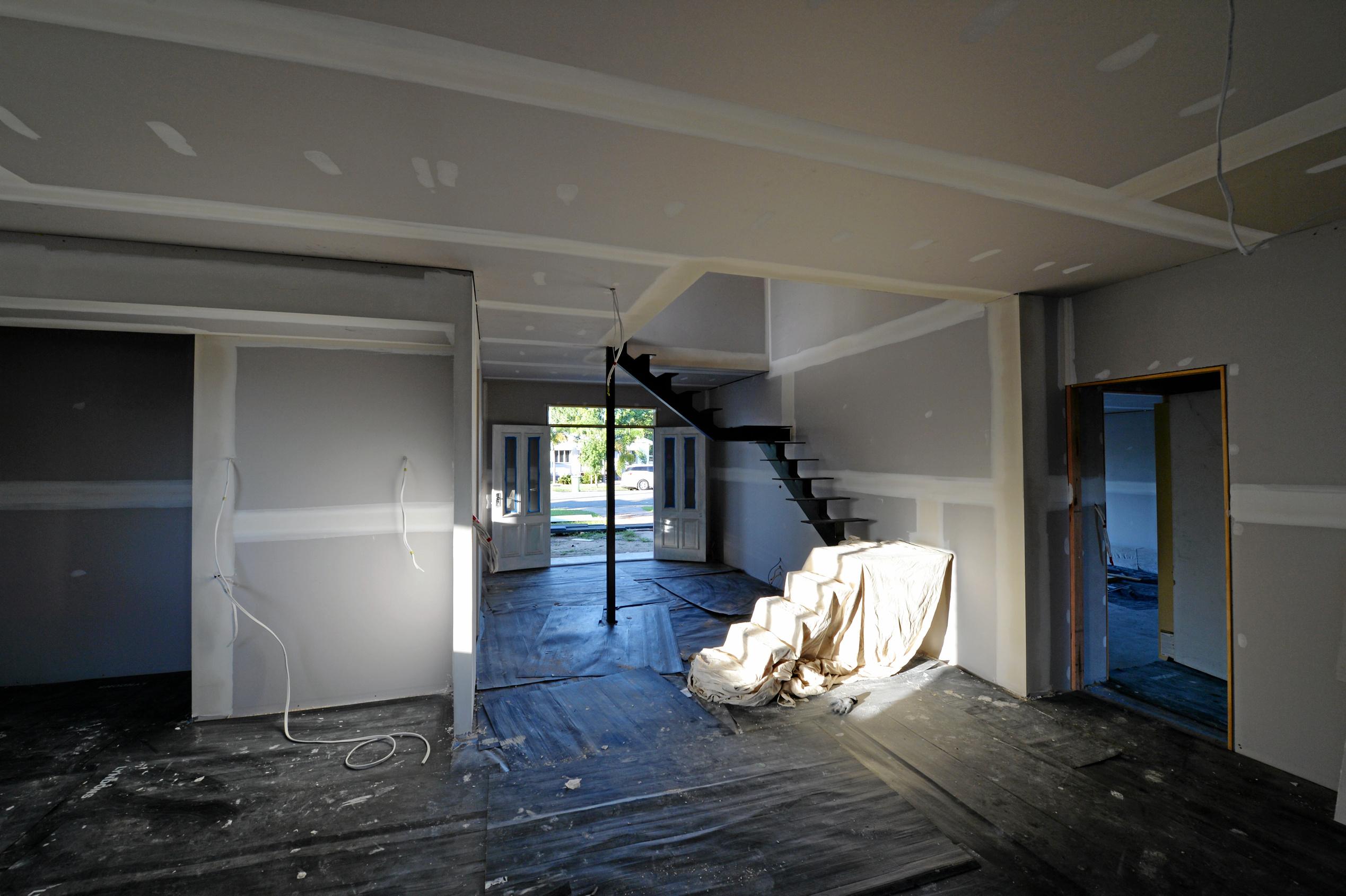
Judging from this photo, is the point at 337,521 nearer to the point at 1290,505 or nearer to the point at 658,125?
the point at 658,125

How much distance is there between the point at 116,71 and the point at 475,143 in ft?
3.01

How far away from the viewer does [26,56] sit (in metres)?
1.50

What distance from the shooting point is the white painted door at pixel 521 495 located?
802 centimetres

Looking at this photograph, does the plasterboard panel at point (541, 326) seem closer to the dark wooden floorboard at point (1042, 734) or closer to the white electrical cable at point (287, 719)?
the white electrical cable at point (287, 719)

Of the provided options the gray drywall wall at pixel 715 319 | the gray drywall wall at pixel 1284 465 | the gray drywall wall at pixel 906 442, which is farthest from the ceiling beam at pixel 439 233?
the gray drywall wall at pixel 715 319

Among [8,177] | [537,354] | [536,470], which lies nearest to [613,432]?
[537,354]

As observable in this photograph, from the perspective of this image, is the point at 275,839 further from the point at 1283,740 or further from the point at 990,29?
the point at 1283,740

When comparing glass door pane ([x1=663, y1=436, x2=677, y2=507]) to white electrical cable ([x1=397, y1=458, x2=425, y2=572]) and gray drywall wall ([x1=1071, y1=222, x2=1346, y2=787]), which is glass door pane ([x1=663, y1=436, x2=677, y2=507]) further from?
gray drywall wall ([x1=1071, y1=222, x2=1346, y2=787])

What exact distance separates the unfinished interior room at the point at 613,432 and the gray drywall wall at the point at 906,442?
0.04m

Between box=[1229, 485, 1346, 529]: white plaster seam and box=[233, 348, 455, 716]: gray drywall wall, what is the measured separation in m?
4.44

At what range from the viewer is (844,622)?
171 inches

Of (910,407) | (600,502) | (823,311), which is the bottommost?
(600,502)

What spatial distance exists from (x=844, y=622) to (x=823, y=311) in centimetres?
319

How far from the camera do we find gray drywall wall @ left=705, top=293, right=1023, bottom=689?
162 inches
